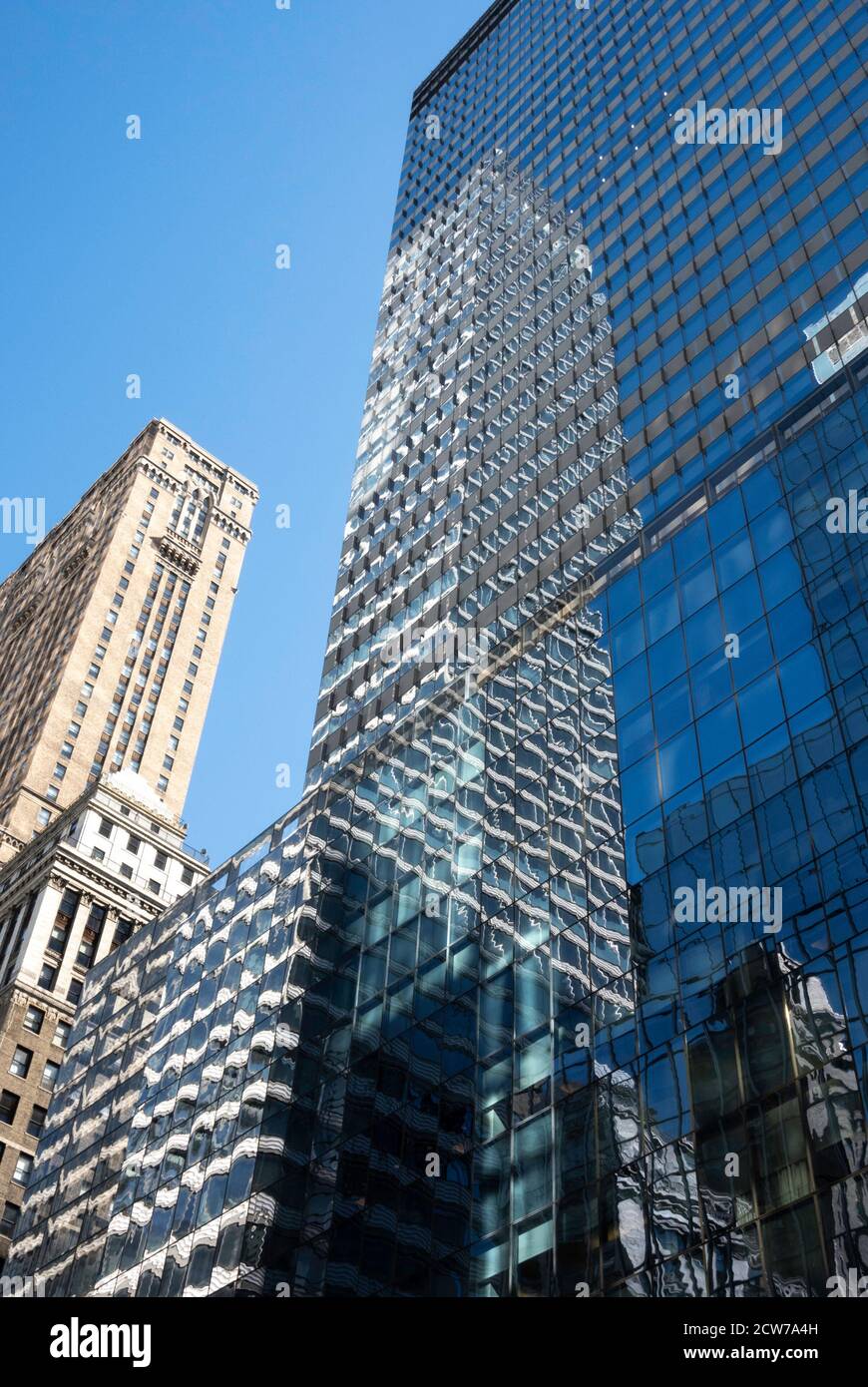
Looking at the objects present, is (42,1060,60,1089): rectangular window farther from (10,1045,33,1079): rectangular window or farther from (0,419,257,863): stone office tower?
(0,419,257,863): stone office tower

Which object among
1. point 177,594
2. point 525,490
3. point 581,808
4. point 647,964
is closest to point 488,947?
point 581,808

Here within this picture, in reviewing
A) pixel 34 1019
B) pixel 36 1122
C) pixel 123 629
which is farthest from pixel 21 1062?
pixel 123 629

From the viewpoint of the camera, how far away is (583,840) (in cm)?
4472

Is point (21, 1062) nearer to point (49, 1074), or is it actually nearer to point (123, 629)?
point (49, 1074)

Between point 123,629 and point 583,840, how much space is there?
361ft

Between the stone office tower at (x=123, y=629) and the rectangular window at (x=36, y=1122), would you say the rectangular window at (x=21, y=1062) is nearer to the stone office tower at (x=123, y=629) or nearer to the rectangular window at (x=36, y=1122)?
the rectangular window at (x=36, y=1122)

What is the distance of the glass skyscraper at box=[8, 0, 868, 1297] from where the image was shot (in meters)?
34.6

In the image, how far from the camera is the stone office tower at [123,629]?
13250cm

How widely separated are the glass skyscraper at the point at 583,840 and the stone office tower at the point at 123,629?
58.3m

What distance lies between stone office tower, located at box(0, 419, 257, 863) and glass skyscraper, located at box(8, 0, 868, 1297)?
191 ft

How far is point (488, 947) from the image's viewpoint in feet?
151

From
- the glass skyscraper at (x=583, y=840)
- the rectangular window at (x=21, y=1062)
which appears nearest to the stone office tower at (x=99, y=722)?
the rectangular window at (x=21, y=1062)

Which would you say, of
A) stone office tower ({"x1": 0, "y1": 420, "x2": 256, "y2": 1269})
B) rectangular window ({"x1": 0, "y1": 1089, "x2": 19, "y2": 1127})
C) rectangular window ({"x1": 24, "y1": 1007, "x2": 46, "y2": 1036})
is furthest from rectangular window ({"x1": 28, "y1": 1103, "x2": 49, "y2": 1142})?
rectangular window ({"x1": 24, "y1": 1007, "x2": 46, "y2": 1036})
